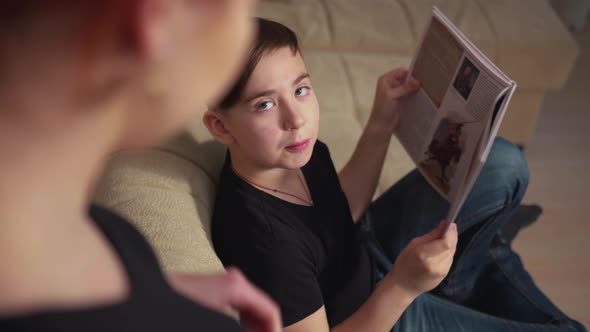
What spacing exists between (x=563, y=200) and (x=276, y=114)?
1.51m

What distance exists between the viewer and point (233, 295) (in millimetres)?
522

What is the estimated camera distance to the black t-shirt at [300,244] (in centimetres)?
98

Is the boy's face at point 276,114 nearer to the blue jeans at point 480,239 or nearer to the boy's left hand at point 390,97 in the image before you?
the boy's left hand at point 390,97

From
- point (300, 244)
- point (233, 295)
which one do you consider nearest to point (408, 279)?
point (300, 244)

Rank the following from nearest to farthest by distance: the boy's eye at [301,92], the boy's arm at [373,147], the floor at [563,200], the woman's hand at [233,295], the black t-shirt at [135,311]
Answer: the black t-shirt at [135,311] → the woman's hand at [233,295] → the boy's eye at [301,92] → the boy's arm at [373,147] → the floor at [563,200]

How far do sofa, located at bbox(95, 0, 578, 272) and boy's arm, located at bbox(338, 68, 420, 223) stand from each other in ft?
0.75

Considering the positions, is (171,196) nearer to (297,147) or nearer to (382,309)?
(297,147)

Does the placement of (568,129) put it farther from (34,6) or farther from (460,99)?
(34,6)

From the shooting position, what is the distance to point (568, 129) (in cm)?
256

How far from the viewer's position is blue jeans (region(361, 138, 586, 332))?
1.28 meters

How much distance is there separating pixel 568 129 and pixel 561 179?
328 millimetres

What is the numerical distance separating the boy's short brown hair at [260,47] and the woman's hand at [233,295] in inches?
19.9

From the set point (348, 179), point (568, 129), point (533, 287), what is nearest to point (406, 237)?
point (348, 179)

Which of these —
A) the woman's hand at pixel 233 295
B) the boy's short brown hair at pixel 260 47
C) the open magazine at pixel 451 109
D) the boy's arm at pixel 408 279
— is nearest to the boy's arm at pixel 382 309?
the boy's arm at pixel 408 279
